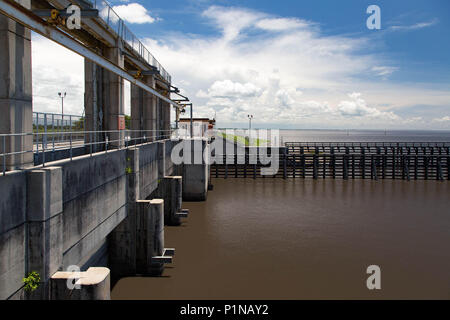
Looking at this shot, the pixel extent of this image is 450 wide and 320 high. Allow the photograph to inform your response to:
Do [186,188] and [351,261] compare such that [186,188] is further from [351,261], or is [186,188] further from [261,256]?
[351,261]

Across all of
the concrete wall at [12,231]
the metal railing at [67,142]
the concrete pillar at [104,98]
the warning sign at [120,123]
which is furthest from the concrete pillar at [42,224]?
the warning sign at [120,123]

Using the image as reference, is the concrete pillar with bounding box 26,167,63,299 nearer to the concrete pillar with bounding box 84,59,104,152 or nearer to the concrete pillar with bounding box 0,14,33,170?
the concrete pillar with bounding box 0,14,33,170

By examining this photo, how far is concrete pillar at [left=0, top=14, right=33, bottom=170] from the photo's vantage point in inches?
301

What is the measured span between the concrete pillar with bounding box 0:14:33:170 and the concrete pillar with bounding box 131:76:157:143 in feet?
48.0

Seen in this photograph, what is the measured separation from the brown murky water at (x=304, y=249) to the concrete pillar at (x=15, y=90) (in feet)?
23.6

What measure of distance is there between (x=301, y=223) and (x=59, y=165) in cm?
1700

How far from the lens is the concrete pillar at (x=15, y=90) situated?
301 inches

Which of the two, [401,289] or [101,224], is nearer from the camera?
[101,224]

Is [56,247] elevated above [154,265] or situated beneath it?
elevated above

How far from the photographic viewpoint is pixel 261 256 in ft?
54.2

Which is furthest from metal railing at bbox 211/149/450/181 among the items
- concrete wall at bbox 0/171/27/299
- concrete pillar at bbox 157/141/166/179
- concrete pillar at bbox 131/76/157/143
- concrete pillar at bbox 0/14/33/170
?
concrete wall at bbox 0/171/27/299

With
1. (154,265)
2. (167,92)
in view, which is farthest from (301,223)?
(167,92)

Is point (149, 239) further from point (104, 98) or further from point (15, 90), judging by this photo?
point (15, 90)

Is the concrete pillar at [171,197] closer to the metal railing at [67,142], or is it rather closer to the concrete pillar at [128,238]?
the metal railing at [67,142]
